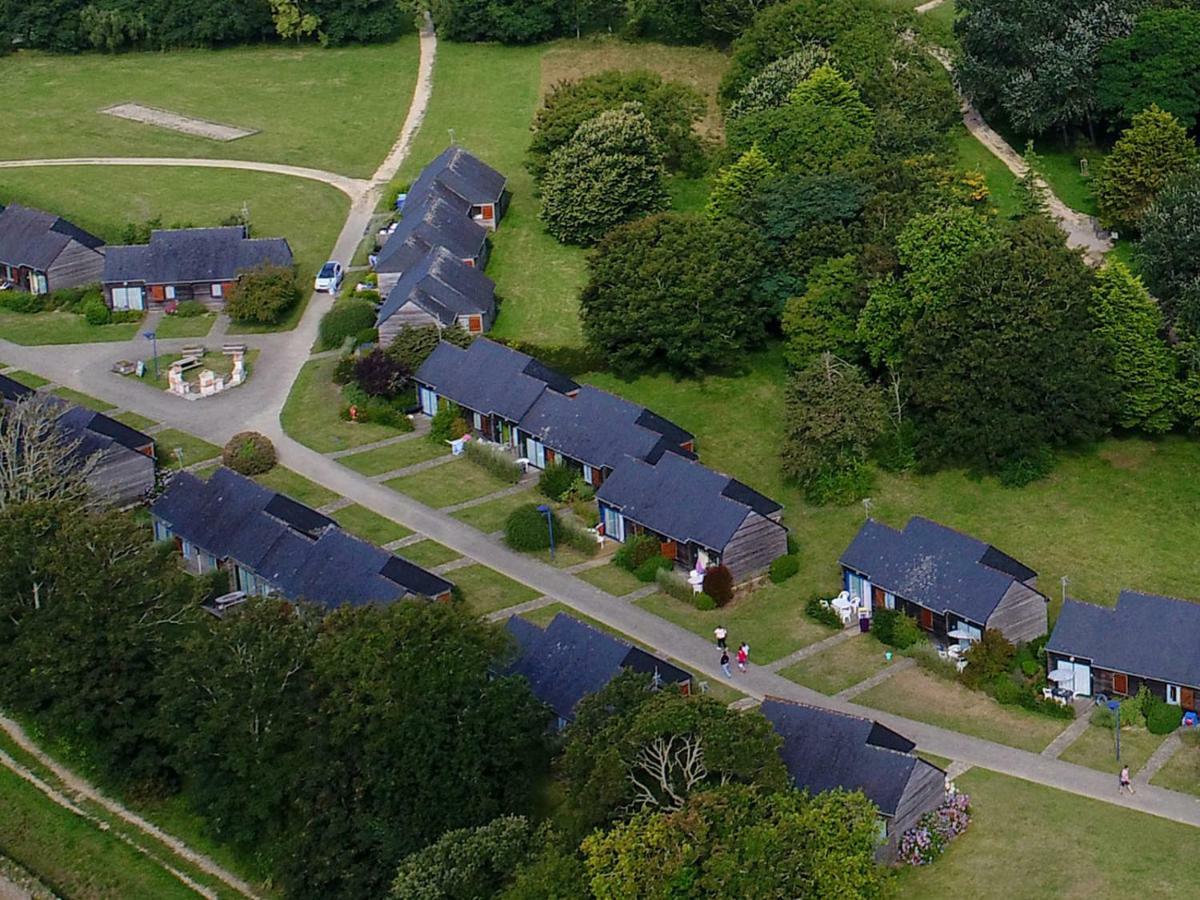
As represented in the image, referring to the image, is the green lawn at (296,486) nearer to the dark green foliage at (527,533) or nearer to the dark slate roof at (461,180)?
the dark green foliage at (527,533)

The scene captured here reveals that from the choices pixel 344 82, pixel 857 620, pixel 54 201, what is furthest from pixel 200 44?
pixel 857 620

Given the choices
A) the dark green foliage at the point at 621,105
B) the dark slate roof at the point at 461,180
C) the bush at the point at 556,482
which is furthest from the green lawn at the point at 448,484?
the dark green foliage at the point at 621,105

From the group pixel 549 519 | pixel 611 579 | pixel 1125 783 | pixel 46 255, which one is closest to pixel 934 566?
pixel 1125 783

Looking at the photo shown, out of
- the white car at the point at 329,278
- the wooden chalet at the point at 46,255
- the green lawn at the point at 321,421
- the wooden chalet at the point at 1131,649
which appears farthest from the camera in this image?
the wooden chalet at the point at 46,255

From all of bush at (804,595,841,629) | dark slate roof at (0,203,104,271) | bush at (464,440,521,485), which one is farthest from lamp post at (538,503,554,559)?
dark slate roof at (0,203,104,271)

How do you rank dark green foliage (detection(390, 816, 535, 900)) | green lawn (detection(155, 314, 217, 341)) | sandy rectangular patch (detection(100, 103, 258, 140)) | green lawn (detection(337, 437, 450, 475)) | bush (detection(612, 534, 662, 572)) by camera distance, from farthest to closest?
sandy rectangular patch (detection(100, 103, 258, 140)) → green lawn (detection(155, 314, 217, 341)) → green lawn (detection(337, 437, 450, 475)) → bush (detection(612, 534, 662, 572)) → dark green foliage (detection(390, 816, 535, 900))

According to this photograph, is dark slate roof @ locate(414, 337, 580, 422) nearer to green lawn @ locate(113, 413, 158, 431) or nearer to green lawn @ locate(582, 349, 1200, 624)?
green lawn @ locate(582, 349, 1200, 624)
